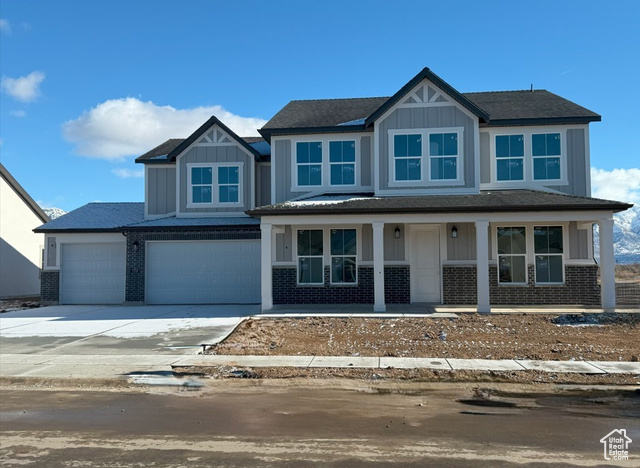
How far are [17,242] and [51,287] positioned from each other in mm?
7265

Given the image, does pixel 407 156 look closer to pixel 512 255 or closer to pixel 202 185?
pixel 512 255

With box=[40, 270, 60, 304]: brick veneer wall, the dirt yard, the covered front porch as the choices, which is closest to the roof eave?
the covered front porch

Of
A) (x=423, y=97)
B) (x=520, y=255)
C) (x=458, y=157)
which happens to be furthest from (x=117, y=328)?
(x=520, y=255)

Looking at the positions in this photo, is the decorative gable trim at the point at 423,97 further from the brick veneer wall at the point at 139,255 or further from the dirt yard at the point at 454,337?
the brick veneer wall at the point at 139,255

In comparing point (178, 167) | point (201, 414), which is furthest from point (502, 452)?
point (178, 167)

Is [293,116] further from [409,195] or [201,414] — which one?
[201,414]

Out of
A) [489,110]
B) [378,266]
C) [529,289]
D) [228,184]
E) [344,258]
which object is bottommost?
[529,289]

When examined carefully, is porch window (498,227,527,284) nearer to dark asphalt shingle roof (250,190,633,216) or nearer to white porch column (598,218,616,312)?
dark asphalt shingle roof (250,190,633,216)

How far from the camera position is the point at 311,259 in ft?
58.6

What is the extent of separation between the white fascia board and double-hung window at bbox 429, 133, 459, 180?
2423 millimetres

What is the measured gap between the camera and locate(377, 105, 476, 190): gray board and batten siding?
17219 millimetres

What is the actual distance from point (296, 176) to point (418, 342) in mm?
9002

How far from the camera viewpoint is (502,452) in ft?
17.7

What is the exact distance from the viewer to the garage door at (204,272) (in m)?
19.2
